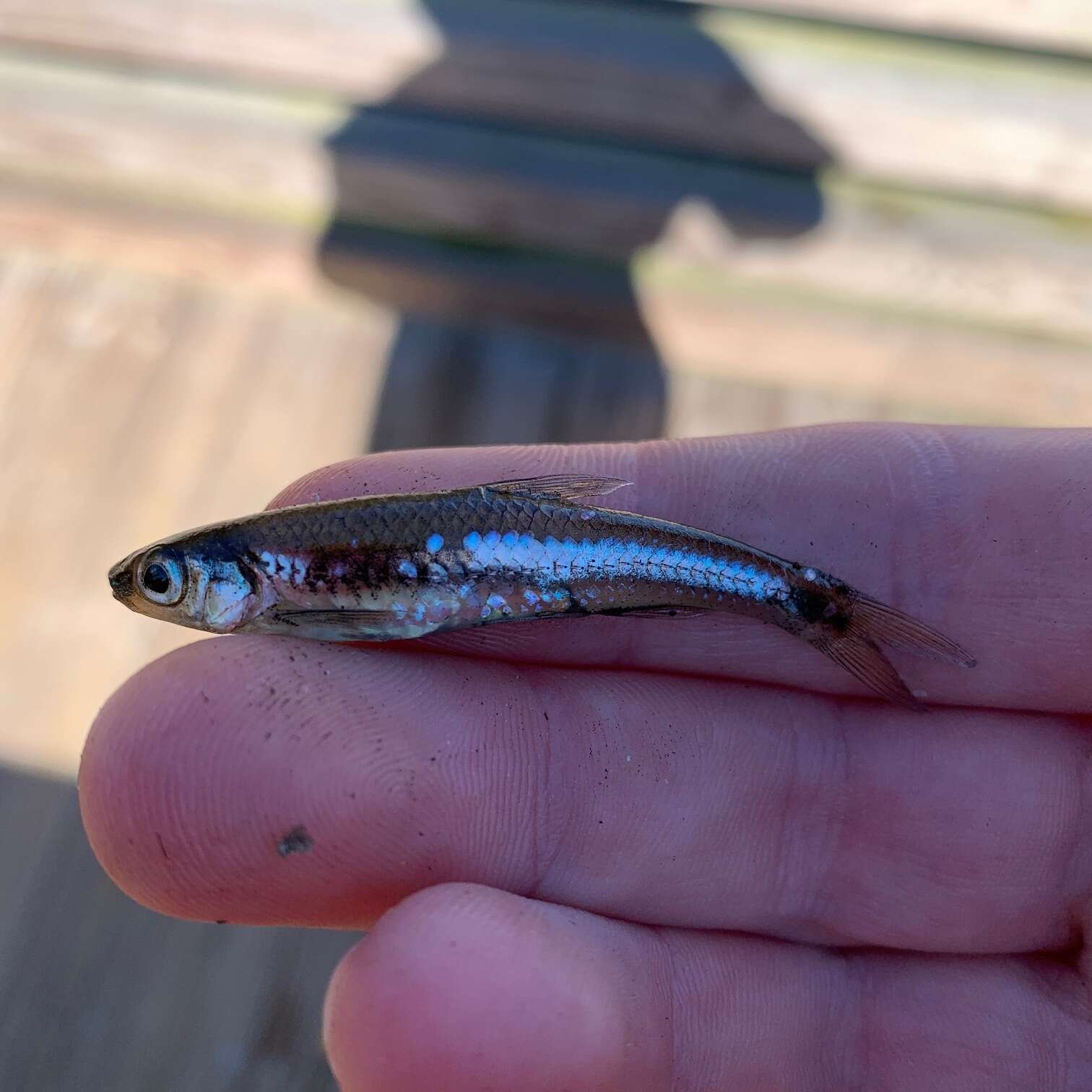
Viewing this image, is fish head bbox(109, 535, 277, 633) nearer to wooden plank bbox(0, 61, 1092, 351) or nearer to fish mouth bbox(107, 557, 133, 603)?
fish mouth bbox(107, 557, 133, 603)

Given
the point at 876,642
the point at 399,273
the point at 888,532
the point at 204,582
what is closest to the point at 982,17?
the point at 888,532

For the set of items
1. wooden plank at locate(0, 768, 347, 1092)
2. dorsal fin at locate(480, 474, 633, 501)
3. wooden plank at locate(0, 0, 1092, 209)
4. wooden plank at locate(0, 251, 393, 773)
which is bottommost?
wooden plank at locate(0, 768, 347, 1092)

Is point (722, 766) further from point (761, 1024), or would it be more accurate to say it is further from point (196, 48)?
point (196, 48)

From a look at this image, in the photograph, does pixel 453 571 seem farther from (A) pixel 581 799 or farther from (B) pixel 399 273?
(B) pixel 399 273

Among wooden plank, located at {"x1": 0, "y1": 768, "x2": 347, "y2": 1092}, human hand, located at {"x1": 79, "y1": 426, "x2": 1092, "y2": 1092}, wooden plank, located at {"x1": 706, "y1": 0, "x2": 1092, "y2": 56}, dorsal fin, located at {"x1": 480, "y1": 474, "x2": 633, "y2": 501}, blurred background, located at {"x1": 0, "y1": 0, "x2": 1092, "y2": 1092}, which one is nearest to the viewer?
human hand, located at {"x1": 79, "y1": 426, "x2": 1092, "y2": 1092}

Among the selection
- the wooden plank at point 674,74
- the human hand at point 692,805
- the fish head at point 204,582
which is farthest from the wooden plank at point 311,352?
the human hand at point 692,805

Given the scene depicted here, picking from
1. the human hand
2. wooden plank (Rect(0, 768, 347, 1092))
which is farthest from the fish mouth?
wooden plank (Rect(0, 768, 347, 1092))
